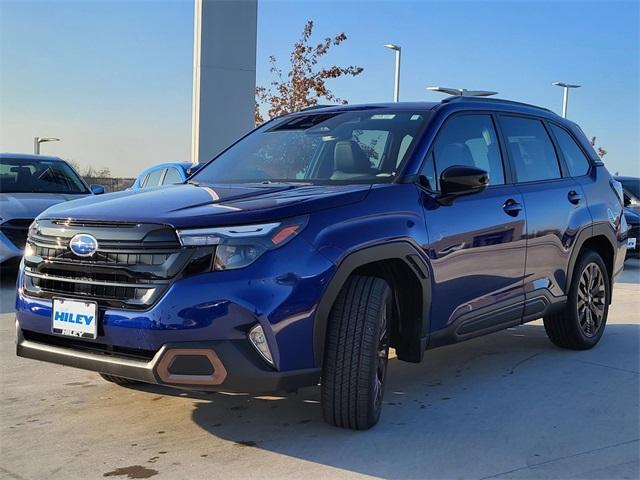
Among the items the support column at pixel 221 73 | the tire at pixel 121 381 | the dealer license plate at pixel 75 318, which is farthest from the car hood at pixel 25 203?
the dealer license plate at pixel 75 318

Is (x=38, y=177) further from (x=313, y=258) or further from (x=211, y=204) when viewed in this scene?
(x=313, y=258)

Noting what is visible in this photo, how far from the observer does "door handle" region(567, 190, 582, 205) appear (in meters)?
5.41

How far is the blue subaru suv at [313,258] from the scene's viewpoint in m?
3.22

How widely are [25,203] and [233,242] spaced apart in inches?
246

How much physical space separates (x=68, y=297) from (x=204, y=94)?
1060cm

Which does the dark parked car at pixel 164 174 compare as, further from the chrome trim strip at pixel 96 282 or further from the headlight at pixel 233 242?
the headlight at pixel 233 242

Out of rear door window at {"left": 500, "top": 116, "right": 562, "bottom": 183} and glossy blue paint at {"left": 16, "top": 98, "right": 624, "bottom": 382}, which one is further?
rear door window at {"left": 500, "top": 116, "right": 562, "bottom": 183}

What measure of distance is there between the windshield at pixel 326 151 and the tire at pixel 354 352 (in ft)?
2.48

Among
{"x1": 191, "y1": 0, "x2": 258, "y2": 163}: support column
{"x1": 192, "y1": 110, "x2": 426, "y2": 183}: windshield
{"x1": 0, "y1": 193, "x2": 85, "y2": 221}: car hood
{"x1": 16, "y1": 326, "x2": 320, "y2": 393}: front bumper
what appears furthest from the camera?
{"x1": 191, "y1": 0, "x2": 258, "y2": 163}: support column

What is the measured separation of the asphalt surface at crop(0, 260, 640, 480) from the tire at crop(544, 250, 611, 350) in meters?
0.42

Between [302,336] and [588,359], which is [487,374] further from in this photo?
[302,336]

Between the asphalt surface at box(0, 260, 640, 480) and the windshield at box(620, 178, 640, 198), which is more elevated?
the windshield at box(620, 178, 640, 198)

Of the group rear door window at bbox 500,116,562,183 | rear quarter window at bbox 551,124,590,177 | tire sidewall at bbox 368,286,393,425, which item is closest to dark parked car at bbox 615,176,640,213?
rear quarter window at bbox 551,124,590,177

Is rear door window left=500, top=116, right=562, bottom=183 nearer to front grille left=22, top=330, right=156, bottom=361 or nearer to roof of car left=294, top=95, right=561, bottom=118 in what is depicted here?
roof of car left=294, top=95, right=561, bottom=118
